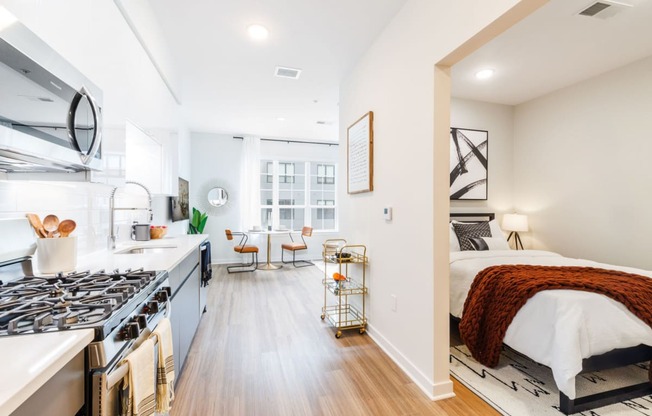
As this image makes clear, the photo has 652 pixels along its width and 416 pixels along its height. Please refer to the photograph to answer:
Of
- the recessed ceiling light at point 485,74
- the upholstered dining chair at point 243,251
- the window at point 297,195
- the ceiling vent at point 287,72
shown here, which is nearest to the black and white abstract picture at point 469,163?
the recessed ceiling light at point 485,74

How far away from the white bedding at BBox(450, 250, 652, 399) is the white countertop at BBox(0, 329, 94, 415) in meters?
2.32

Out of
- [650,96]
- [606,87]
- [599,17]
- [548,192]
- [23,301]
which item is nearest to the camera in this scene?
[23,301]

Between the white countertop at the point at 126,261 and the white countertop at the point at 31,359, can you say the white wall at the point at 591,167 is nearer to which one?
the white countertop at the point at 126,261

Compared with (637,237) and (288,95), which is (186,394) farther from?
(637,237)

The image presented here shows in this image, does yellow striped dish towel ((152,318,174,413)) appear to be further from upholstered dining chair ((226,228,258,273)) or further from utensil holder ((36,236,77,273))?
upholstered dining chair ((226,228,258,273))

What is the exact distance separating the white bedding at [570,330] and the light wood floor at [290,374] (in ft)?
1.63

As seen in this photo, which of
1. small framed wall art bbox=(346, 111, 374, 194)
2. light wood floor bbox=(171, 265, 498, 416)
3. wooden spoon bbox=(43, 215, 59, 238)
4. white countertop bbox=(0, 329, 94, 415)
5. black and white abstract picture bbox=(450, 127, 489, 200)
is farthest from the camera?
black and white abstract picture bbox=(450, 127, 489, 200)

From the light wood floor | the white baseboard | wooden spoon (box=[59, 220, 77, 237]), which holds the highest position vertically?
wooden spoon (box=[59, 220, 77, 237])

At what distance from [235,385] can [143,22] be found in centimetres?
269

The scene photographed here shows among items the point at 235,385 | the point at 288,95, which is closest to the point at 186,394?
the point at 235,385

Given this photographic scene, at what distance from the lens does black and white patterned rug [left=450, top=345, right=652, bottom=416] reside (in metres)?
1.79

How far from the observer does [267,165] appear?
668 centimetres

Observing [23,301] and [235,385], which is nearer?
[23,301]

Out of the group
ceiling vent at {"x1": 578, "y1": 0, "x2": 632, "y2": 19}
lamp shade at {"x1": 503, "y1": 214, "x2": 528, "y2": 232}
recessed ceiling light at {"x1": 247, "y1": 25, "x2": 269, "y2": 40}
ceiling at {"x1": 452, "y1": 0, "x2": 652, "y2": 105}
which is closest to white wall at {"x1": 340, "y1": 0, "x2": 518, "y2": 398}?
recessed ceiling light at {"x1": 247, "y1": 25, "x2": 269, "y2": 40}
